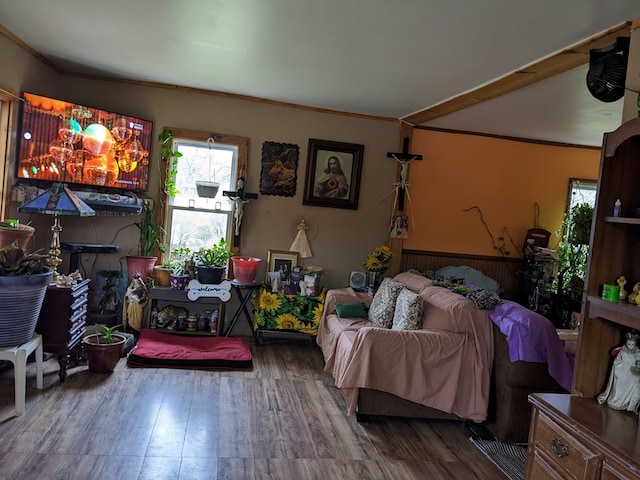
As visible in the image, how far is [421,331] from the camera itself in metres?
3.49

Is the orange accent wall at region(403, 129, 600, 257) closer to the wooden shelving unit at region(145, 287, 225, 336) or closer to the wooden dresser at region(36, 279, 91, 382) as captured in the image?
the wooden shelving unit at region(145, 287, 225, 336)

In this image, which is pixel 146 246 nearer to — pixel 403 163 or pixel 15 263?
pixel 15 263

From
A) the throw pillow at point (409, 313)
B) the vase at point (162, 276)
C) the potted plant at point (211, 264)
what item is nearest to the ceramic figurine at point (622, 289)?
the throw pillow at point (409, 313)

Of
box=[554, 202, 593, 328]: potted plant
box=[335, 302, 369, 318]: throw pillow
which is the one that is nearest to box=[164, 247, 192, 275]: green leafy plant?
box=[335, 302, 369, 318]: throw pillow

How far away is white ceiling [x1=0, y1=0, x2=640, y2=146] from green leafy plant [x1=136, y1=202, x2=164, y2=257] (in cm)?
124

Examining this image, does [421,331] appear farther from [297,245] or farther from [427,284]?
[297,245]

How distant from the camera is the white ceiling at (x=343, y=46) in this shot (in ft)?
8.48

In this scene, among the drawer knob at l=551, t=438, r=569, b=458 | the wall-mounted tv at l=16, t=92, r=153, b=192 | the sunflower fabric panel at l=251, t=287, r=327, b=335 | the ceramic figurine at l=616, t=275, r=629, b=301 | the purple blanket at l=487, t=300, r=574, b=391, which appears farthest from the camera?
the sunflower fabric panel at l=251, t=287, r=327, b=335

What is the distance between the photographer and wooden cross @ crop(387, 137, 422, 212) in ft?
17.7

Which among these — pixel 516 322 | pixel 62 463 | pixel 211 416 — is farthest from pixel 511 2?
pixel 62 463

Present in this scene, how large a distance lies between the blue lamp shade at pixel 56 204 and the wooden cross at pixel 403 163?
10.1 feet

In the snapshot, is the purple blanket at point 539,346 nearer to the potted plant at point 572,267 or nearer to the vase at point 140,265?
the potted plant at point 572,267

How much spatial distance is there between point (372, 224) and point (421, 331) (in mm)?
2128

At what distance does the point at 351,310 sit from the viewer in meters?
4.48
